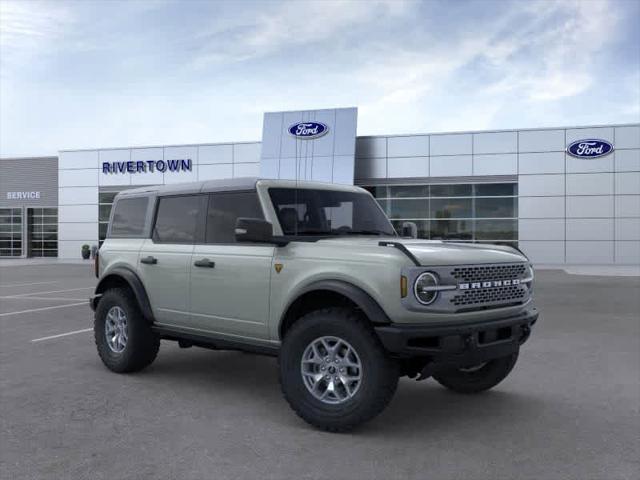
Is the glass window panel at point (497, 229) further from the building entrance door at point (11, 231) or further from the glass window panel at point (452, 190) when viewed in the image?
the building entrance door at point (11, 231)

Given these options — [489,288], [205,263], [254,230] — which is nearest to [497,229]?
[205,263]

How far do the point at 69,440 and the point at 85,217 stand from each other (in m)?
37.2

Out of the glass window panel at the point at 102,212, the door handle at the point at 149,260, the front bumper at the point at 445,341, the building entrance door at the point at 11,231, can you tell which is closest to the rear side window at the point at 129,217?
the door handle at the point at 149,260

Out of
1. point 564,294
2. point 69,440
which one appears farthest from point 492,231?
→ point 69,440

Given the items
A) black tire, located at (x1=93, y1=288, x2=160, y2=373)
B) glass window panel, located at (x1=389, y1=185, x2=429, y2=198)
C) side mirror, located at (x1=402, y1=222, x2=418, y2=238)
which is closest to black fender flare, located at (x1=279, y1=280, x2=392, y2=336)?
side mirror, located at (x1=402, y1=222, x2=418, y2=238)

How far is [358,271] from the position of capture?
15.5 feet

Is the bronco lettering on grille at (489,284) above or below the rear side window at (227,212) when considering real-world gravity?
below

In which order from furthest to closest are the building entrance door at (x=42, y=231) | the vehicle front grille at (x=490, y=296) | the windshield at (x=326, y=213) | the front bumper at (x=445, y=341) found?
the building entrance door at (x=42, y=231) → the windshield at (x=326, y=213) → the vehicle front grille at (x=490, y=296) → the front bumper at (x=445, y=341)

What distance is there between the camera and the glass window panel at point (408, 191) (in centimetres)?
3394

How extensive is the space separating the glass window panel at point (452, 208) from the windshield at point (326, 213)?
27.8 meters

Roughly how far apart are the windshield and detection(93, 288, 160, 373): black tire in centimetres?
216

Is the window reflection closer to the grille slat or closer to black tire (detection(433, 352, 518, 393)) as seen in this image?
black tire (detection(433, 352, 518, 393))

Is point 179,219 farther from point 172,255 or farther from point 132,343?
point 132,343

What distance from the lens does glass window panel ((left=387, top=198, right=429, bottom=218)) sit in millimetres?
34062
